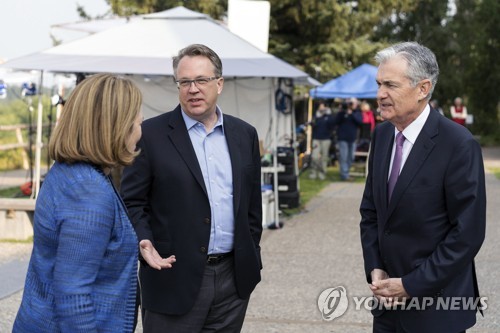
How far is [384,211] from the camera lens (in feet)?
11.9

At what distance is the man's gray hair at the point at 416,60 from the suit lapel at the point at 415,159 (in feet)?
0.50

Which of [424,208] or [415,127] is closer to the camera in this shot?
[424,208]

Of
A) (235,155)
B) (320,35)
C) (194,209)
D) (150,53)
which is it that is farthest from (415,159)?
(320,35)

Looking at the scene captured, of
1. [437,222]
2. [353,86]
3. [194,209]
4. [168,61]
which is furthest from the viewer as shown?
[353,86]

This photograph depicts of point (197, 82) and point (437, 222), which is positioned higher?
point (197, 82)

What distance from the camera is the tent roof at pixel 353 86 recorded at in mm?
21172

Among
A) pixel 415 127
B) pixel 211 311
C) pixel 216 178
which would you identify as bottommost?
pixel 211 311

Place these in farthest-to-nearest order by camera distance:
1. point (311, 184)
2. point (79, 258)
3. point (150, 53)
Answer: point (311, 184) → point (150, 53) → point (79, 258)

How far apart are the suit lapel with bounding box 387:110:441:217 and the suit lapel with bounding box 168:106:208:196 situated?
34.7 inches

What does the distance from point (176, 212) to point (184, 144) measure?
317 millimetres

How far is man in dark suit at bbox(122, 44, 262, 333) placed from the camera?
3854mm

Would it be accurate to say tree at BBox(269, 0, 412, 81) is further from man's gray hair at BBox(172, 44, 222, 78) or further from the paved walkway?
man's gray hair at BBox(172, 44, 222, 78)

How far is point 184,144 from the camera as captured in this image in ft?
12.9

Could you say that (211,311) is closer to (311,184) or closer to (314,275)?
(314,275)
